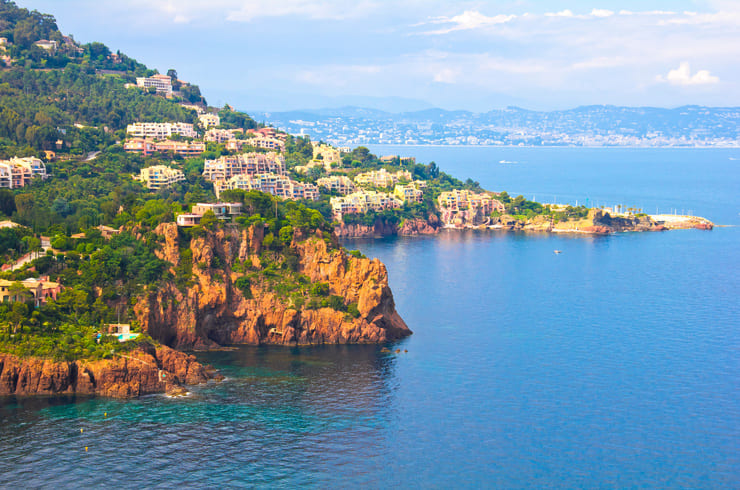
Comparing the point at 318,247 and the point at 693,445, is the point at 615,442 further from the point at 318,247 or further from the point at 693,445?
the point at 318,247

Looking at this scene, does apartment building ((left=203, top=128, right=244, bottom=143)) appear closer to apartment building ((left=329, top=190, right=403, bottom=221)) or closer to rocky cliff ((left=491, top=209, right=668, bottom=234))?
apartment building ((left=329, top=190, right=403, bottom=221))

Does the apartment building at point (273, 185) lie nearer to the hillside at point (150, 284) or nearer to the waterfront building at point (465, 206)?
the waterfront building at point (465, 206)

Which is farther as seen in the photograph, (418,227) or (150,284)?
(418,227)

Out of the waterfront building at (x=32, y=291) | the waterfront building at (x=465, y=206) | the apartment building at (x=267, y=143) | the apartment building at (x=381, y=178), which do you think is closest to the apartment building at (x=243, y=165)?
the apartment building at (x=267, y=143)

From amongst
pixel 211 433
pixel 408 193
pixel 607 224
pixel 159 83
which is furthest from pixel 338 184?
pixel 211 433

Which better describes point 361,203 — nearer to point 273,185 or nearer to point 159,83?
point 273,185

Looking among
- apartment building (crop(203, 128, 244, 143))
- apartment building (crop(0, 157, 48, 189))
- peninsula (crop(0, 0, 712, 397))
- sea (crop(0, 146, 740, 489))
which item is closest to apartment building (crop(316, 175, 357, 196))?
peninsula (crop(0, 0, 712, 397))
